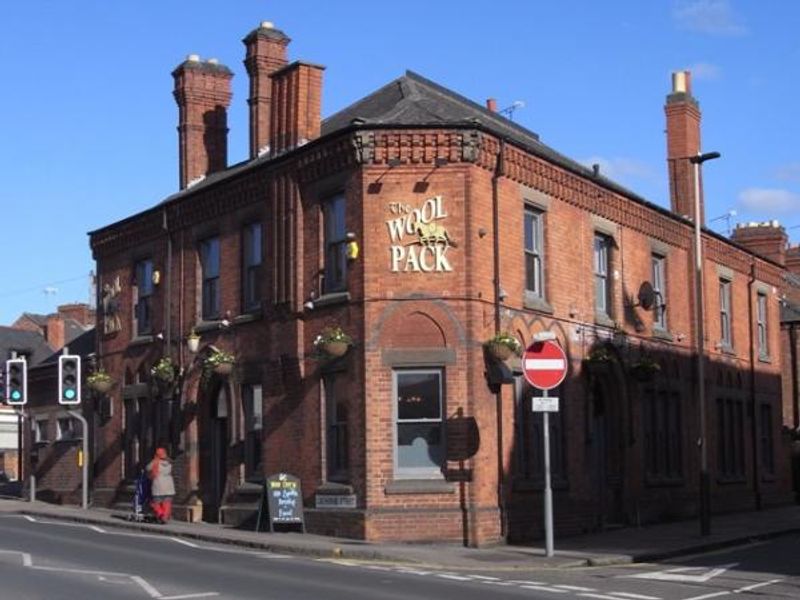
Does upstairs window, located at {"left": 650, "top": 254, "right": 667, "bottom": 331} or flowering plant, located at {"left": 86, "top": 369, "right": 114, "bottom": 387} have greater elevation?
upstairs window, located at {"left": 650, "top": 254, "right": 667, "bottom": 331}

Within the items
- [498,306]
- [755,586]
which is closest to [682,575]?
[755,586]

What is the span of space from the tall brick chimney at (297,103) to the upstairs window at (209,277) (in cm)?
334

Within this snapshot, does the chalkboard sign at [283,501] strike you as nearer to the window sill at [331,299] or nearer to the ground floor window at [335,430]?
the ground floor window at [335,430]

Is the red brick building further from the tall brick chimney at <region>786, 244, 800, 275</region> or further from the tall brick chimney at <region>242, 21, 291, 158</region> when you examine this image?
the tall brick chimney at <region>786, 244, 800, 275</region>

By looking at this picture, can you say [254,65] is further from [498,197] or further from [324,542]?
[324,542]

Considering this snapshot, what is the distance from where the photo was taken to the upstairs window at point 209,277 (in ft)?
87.1

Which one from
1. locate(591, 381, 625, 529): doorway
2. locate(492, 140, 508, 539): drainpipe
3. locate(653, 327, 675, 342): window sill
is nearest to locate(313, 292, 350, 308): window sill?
locate(492, 140, 508, 539): drainpipe

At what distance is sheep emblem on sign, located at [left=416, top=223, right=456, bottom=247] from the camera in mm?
21500

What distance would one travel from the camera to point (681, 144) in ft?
108

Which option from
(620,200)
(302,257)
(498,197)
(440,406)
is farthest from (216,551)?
(620,200)

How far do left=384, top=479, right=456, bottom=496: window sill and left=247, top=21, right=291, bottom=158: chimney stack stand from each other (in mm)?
10539

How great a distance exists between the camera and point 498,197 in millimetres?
22297

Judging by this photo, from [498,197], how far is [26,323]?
67.3m

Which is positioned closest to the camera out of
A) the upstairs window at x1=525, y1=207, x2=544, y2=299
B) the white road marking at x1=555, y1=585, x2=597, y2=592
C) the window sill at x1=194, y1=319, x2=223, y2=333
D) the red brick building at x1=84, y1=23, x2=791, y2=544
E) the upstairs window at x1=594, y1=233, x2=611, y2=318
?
the white road marking at x1=555, y1=585, x2=597, y2=592
